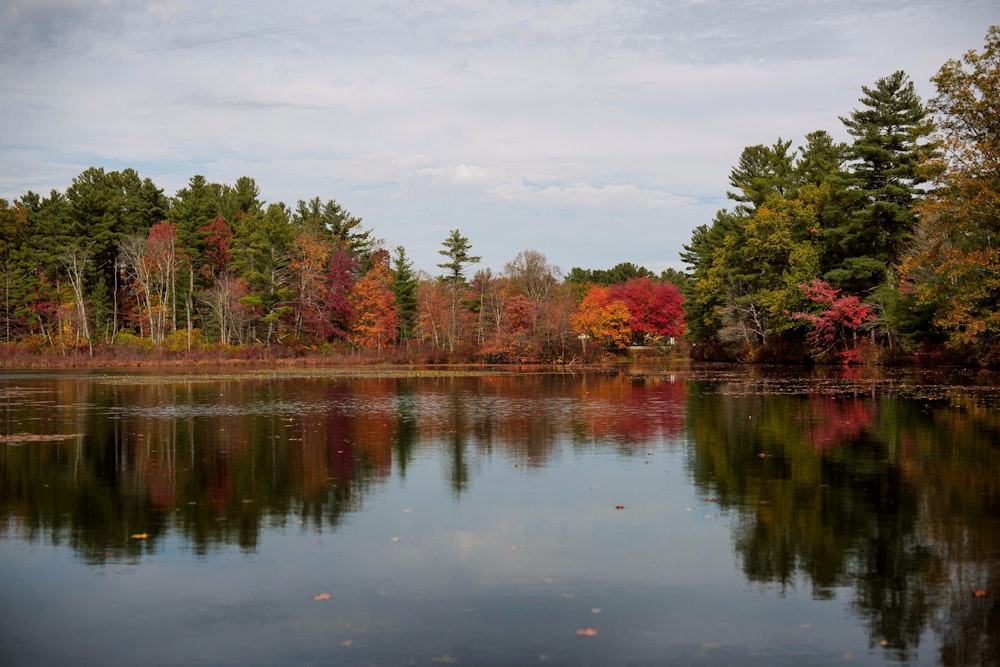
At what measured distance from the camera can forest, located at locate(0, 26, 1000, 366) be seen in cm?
5544

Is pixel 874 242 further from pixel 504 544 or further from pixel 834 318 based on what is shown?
pixel 504 544

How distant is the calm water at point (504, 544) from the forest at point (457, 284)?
1455 inches

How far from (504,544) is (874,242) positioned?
54.7m

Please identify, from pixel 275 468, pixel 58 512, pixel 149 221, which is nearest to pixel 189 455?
pixel 275 468

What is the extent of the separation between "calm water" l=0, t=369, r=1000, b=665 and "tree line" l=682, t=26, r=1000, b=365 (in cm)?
1780

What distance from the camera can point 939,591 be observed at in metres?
Answer: 8.27

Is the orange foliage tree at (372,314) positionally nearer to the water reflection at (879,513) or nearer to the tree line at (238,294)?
the tree line at (238,294)

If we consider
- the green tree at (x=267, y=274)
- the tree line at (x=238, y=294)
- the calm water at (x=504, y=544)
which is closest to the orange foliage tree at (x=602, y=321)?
the tree line at (x=238, y=294)

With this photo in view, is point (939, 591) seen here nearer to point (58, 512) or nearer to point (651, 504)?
point (651, 504)

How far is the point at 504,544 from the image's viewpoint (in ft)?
34.2

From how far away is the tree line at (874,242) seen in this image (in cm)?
3484

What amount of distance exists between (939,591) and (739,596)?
80.0 inches

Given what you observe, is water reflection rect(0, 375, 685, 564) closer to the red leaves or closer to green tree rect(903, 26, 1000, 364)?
green tree rect(903, 26, 1000, 364)

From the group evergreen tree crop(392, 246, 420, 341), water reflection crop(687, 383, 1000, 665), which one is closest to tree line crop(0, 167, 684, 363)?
evergreen tree crop(392, 246, 420, 341)
